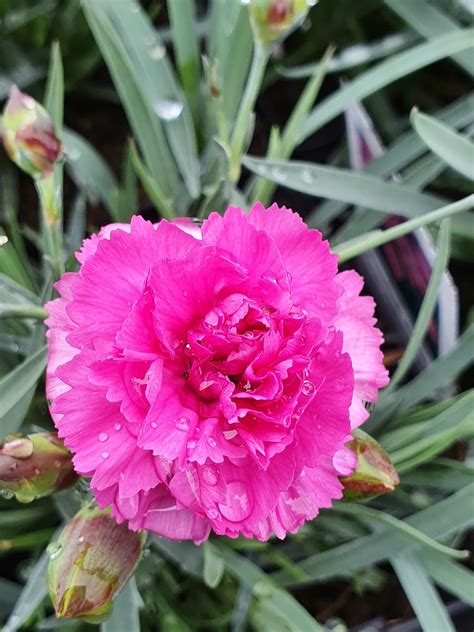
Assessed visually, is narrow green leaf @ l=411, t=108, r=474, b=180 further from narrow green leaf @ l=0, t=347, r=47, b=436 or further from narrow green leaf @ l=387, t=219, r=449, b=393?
narrow green leaf @ l=0, t=347, r=47, b=436

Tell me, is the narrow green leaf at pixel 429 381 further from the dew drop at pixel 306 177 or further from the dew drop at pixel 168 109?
the dew drop at pixel 168 109

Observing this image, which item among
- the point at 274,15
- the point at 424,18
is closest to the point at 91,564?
the point at 274,15

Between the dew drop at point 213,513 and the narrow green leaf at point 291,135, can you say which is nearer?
the dew drop at point 213,513

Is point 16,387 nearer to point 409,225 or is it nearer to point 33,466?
point 33,466

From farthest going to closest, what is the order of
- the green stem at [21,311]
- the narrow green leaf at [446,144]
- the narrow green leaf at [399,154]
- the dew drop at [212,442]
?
1. the narrow green leaf at [399,154]
2. the narrow green leaf at [446,144]
3. the green stem at [21,311]
4. the dew drop at [212,442]

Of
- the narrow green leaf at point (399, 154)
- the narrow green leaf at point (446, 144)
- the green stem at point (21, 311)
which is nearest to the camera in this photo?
the green stem at point (21, 311)

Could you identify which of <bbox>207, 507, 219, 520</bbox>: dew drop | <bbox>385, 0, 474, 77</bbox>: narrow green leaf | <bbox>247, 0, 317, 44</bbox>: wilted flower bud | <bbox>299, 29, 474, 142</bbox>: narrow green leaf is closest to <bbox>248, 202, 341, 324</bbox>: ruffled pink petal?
<bbox>207, 507, 219, 520</bbox>: dew drop

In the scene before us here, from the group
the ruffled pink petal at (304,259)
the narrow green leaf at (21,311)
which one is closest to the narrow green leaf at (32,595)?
the narrow green leaf at (21,311)
